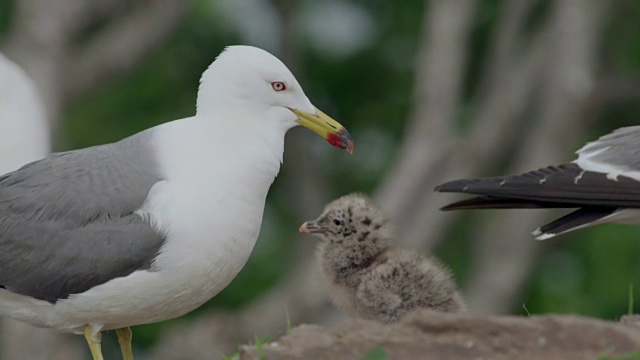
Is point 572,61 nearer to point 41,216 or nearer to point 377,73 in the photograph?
point 377,73

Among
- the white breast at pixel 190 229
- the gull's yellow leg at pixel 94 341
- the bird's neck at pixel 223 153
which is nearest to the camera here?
the white breast at pixel 190 229

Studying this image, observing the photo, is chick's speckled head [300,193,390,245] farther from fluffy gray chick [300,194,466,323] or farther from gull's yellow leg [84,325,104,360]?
gull's yellow leg [84,325,104,360]

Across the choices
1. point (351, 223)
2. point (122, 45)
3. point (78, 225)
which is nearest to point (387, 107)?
point (122, 45)

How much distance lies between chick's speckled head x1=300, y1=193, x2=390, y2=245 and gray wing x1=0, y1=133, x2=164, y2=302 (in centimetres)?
111

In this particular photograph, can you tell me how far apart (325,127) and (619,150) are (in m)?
1.72

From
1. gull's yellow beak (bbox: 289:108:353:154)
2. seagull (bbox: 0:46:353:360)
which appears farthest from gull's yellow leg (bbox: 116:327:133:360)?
gull's yellow beak (bbox: 289:108:353:154)

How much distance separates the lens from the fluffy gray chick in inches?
235

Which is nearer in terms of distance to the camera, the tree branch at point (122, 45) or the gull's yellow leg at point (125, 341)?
the gull's yellow leg at point (125, 341)

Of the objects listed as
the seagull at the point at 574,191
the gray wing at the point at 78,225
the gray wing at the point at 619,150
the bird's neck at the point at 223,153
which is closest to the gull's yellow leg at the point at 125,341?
the gray wing at the point at 78,225

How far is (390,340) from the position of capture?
4883 mm

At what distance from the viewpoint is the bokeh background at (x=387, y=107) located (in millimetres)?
13078

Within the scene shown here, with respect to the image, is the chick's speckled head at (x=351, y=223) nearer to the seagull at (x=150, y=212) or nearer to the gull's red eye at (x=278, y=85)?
the seagull at (x=150, y=212)

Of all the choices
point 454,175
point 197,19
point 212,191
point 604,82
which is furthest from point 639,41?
point 212,191

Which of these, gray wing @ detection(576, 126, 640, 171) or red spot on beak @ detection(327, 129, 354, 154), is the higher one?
red spot on beak @ detection(327, 129, 354, 154)
